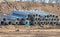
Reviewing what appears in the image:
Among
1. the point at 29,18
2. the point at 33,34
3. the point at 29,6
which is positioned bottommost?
the point at 33,34

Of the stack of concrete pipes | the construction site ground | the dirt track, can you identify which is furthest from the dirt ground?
the dirt track

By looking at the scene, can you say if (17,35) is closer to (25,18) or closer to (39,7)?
(25,18)

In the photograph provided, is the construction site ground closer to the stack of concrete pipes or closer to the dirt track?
the dirt track

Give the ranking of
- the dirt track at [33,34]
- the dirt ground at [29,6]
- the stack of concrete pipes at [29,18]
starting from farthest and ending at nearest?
the dirt ground at [29,6] → the stack of concrete pipes at [29,18] → the dirt track at [33,34]

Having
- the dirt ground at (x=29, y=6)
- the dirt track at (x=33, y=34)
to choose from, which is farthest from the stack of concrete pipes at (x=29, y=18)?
the dirt ground at (x=29, y=6)

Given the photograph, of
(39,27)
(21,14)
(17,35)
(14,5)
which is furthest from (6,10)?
(17,35)

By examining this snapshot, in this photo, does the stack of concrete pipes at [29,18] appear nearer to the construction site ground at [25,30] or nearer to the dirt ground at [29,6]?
the construction site ground at [25,30]

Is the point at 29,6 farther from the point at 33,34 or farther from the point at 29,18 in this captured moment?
the point at 33,34

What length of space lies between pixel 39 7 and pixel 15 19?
25.7 ft

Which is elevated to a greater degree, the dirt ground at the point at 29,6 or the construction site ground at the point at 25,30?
the dirt ground at the point at 29,6

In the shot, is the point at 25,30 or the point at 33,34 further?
A: the point at 25,30

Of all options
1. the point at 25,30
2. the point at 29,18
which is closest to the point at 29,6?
the point at 29,18

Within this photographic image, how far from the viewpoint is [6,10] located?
26.8m

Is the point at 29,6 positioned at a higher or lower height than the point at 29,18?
higher
